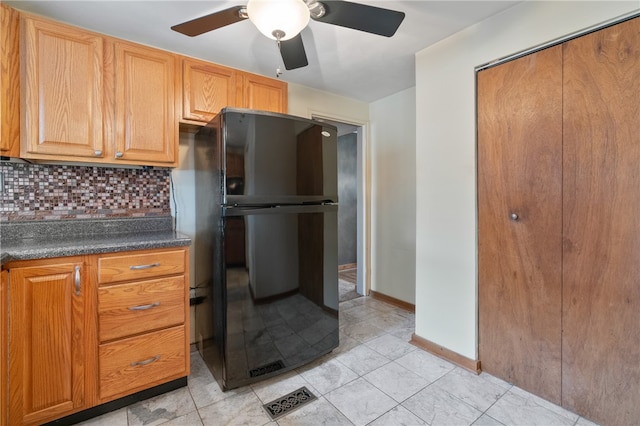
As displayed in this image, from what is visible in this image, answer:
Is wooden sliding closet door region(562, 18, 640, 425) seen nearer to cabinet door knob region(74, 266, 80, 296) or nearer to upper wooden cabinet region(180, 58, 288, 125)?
upper wooden cabinet region(180, 58, 288, 125)

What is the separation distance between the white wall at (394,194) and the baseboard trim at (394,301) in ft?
0.12

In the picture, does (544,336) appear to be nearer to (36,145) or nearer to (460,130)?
(460,130)

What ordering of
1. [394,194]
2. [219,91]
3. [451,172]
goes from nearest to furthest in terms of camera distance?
[451,172] < [219,91] < [394,194]

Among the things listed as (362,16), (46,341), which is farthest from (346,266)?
(362,16)

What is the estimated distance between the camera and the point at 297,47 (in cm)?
154

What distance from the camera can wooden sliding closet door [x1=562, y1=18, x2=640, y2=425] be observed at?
133 centimetres

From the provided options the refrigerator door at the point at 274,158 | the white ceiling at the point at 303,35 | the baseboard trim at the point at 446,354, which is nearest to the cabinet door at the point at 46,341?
the refrigerator door at the point at 274,158

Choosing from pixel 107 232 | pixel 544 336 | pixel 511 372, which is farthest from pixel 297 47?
pixel 511 372

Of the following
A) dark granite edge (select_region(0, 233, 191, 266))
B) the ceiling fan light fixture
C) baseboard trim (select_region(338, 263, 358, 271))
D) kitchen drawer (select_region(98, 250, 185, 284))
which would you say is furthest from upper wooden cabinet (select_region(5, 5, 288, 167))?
baseboard trim (select_region(338, 263, 358, 271))

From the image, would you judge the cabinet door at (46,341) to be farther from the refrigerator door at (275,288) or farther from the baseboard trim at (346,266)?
the baseboard trim at (346,266)

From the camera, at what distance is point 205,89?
2.06m

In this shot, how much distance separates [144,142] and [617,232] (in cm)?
267

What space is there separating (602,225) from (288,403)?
1.90m

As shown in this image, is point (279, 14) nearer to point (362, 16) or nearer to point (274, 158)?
point (362, 16)
